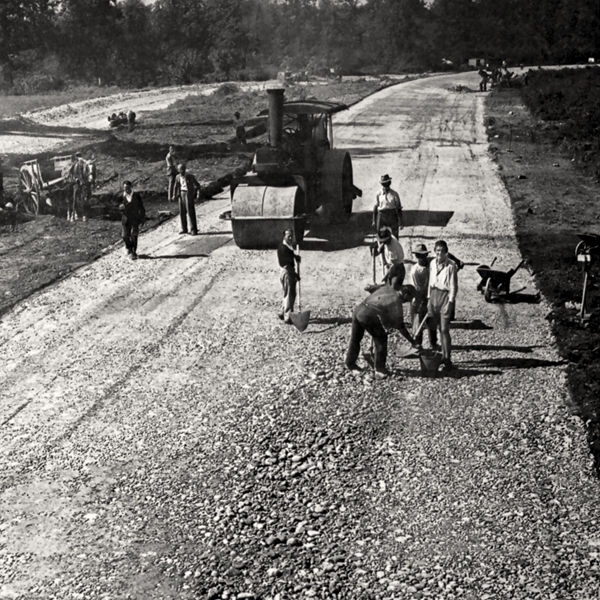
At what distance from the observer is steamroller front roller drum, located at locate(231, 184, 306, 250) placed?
17.9m

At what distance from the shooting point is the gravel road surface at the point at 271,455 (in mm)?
7883

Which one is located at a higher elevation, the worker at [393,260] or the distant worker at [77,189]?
the worker at [393,260]

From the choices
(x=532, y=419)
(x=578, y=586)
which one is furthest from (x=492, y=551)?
(x=532, y=419)

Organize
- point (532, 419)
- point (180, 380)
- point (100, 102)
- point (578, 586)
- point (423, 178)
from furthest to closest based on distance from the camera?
point (100, 102)
point (423, 178)
point (180, 380)
point (532, 419)
point (578, 586)

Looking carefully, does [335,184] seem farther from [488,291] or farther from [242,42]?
[242,42]

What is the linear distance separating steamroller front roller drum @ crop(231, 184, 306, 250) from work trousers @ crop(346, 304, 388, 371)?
628cm

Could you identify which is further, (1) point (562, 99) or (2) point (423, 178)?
(1) point (562, 99)

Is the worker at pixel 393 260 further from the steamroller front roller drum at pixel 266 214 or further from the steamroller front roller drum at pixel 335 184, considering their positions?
the steamroller front roller drum at pixel 335 184

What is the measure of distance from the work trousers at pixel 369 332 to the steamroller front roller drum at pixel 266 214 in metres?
6.28

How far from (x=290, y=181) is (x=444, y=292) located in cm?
733

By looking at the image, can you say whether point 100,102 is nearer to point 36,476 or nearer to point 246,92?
point 246,92

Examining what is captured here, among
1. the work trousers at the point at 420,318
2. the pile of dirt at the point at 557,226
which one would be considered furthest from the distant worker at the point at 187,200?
the work trousers at the point at 420,318

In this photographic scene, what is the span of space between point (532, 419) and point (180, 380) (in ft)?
15.3

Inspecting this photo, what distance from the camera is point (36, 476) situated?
953cm
